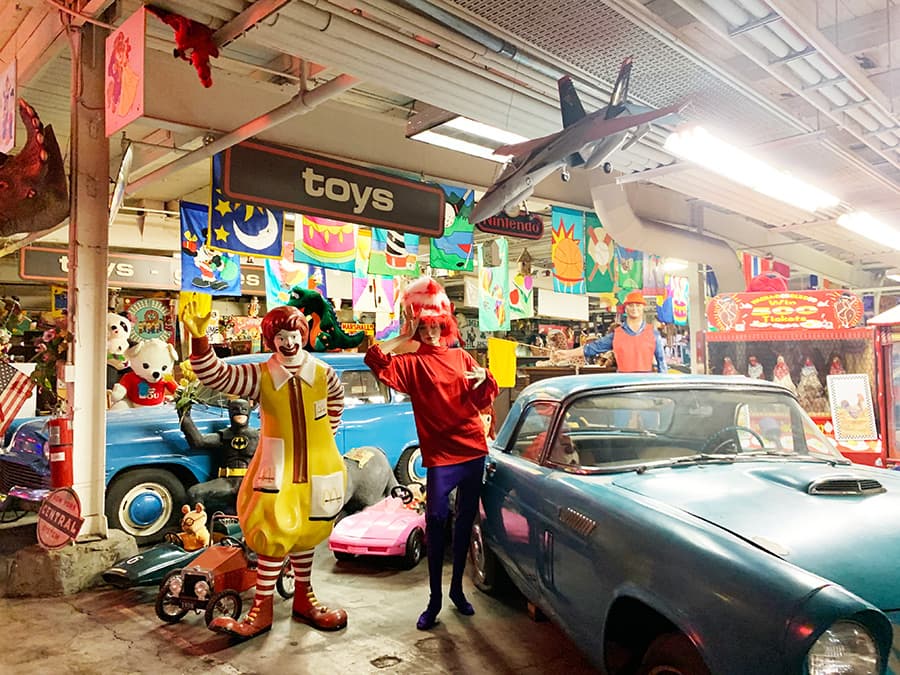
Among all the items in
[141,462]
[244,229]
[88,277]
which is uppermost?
[244,229]

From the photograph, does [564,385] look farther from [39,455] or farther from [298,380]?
[39,455]

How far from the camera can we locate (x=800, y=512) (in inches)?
96.2

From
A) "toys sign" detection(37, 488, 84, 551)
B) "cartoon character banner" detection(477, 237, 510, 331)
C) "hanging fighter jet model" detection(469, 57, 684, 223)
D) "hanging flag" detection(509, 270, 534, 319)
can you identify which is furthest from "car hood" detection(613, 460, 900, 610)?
"hanging flag" detection(509, 270, 534, 319)

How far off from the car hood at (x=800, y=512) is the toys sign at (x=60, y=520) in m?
3.64

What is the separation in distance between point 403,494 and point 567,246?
4.49 metres

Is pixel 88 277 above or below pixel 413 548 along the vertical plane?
above

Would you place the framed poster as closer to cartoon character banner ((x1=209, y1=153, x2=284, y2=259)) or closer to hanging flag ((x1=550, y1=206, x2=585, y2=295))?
hanging flag ((x1=550, y1=206, x2=585, y2=295))

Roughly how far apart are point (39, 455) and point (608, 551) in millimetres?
5323

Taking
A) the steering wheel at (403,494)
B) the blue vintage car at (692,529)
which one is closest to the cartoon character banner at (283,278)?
the steering wheel at (403,494)

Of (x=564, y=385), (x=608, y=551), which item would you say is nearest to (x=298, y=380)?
(x=564, y=385)

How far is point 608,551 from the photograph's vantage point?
2543 mm

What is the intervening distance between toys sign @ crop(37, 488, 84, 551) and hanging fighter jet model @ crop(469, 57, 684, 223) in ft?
12.2

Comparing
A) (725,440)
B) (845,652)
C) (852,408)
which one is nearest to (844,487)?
(725,440)

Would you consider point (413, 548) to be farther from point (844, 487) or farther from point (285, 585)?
point (844, 487)
